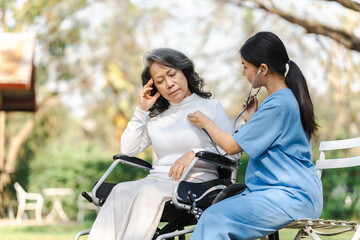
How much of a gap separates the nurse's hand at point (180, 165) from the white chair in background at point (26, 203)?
1104 cm

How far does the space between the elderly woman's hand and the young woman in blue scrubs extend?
8 centimetres

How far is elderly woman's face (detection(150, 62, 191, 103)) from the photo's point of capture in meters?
3.68

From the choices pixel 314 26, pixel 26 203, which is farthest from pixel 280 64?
pixel 26 203

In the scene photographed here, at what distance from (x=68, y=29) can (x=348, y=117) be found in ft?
28.9

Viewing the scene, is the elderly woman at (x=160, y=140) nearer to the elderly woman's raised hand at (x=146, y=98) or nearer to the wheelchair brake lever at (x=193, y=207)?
the elderly woman's raised hand at (x=146, y=98)

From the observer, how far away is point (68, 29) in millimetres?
19156

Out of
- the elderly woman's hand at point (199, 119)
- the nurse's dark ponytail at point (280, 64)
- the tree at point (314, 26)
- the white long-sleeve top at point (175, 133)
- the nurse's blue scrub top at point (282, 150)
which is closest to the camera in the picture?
the nurse's blue scrub top at point (282, 150)

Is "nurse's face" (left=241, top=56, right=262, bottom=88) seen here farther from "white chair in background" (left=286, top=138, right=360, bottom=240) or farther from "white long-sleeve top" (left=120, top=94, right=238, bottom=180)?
"white chair in background" (left=286, top=138, right=360, bottom=240)

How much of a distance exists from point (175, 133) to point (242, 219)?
981mm

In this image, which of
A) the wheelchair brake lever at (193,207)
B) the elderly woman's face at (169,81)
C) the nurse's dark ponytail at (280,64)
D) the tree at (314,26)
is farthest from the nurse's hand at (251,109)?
the tree at (314,26)

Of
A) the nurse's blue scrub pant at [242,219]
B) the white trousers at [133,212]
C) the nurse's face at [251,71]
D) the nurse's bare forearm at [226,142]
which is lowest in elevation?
the white trousers at [133,212]

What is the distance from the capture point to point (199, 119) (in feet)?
10.9

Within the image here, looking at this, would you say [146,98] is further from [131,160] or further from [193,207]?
[193,207]

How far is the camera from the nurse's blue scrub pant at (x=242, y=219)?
276cm
